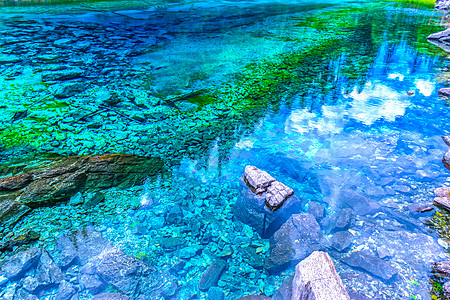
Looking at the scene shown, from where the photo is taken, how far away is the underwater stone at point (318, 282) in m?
1.64

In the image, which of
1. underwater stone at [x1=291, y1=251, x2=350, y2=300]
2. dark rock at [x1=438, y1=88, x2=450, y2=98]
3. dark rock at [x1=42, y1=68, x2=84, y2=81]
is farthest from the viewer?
dark rock at [x1=42, y1=68, x2=84, y2=81]

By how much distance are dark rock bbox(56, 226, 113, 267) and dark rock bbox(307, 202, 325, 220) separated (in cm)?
189

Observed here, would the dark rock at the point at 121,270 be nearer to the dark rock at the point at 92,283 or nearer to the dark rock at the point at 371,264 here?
the dark rock at the point at 92,283

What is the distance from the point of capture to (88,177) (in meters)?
2.96

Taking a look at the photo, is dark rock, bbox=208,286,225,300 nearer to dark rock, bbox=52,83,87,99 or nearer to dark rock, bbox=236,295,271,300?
dark rock, bbox=236,295,271,300

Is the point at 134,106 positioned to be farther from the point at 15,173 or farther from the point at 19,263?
the point at 19,263

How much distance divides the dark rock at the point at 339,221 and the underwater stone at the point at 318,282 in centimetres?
60

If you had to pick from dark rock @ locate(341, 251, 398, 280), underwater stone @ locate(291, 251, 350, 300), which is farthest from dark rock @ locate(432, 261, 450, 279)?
underwater stone @ locate(291, 251, 350, 300)

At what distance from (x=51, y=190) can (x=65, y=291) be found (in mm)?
1176

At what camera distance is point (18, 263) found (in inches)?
83.8

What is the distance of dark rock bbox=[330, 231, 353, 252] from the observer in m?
2.29

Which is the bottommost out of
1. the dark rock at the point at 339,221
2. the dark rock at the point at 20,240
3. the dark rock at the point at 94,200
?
the dark rock at the point at 339,221

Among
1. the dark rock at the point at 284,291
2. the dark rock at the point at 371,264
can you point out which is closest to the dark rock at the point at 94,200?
the dark rock at the point at 284,291

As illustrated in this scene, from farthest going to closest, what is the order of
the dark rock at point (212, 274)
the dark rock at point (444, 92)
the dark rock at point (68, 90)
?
the dark rock at point (68, 90) → the dark rock at point (444, 92) → the dark rock at point (212, 274)
